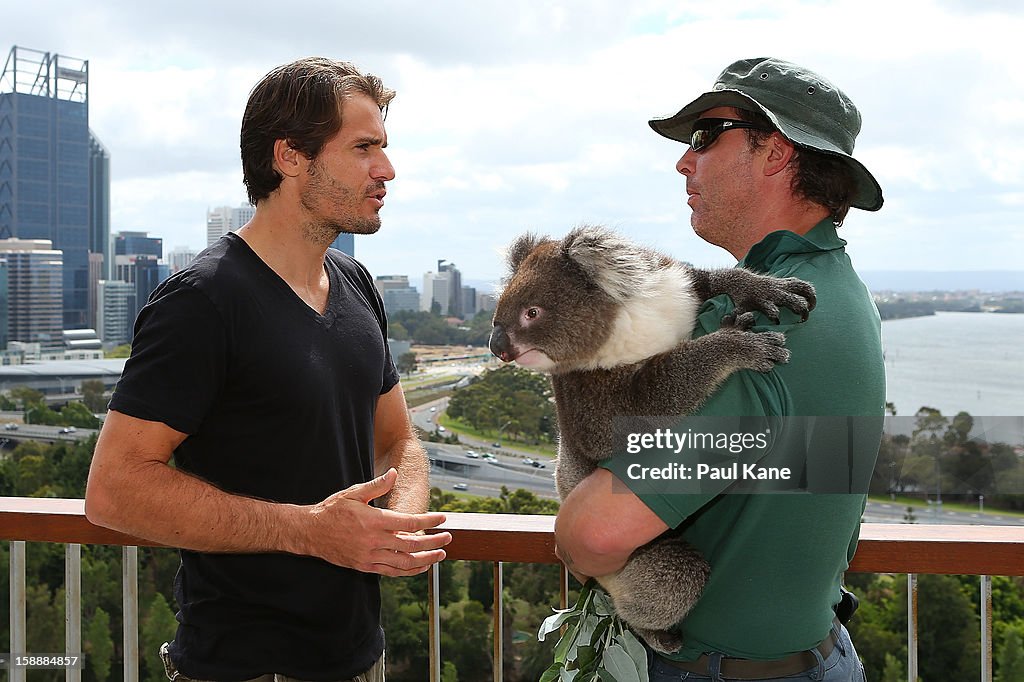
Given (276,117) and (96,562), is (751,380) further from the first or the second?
(96,562)

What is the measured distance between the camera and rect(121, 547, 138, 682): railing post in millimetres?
2248

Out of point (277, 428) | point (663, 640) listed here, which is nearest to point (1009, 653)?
point (663, 640)

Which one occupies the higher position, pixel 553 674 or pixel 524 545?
pixel 524 545

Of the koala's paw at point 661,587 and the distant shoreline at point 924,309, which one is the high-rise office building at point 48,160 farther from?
the koala's paw at point 661,587

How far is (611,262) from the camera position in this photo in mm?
1638

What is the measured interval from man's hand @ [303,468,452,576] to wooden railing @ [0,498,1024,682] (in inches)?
15.6

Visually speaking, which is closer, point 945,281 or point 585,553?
point 585,553

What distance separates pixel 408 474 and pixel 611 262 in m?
0.90

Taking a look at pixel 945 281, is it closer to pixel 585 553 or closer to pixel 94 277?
pixel 585 553

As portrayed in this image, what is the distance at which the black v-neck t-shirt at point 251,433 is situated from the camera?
1.70 meters

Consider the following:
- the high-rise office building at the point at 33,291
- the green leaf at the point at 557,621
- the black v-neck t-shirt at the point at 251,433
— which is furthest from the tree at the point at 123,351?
the high-rise office building at the point at 33,291

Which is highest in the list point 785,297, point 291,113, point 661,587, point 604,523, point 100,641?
point 291,113

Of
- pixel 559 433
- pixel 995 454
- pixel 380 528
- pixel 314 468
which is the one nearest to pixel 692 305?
→ pixel 559 433

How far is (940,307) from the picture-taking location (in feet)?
80.9
